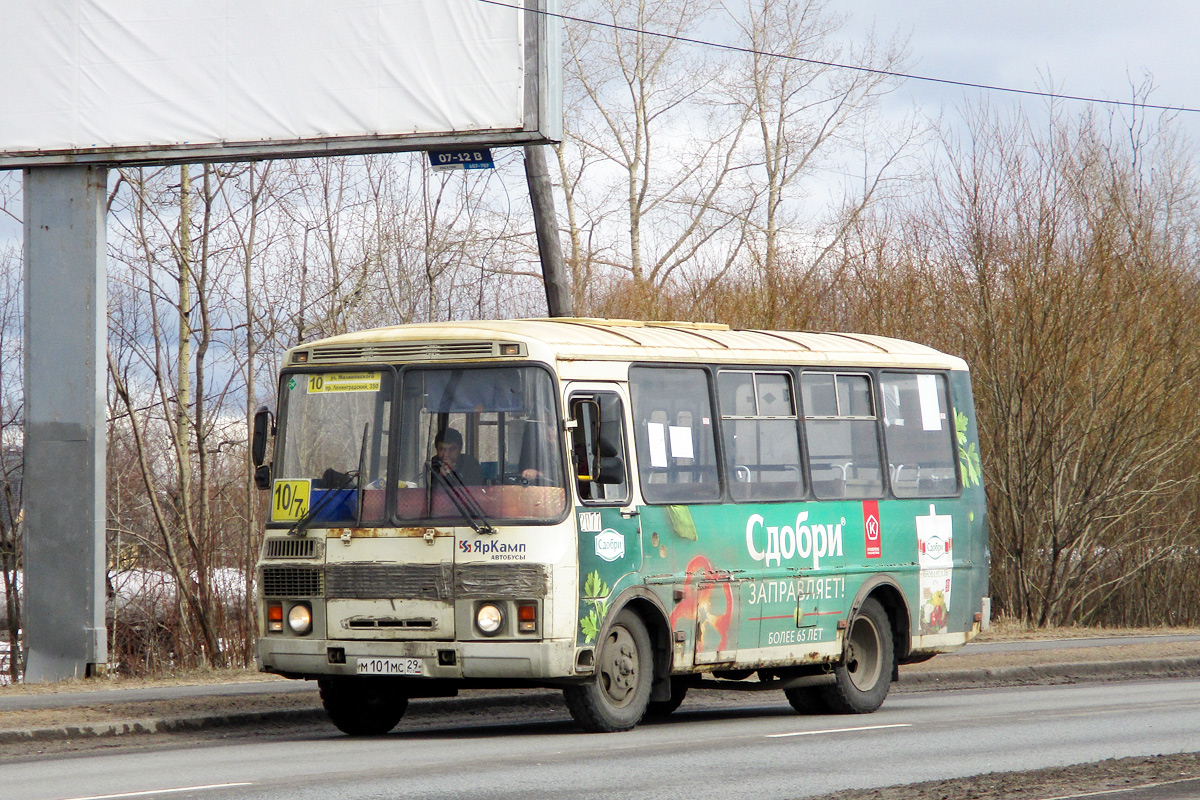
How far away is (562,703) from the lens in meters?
13.8

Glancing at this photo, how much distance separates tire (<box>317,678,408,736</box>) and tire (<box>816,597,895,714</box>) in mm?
3750

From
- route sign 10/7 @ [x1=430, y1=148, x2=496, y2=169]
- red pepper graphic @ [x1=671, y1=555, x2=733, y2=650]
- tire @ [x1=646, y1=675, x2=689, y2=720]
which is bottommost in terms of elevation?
tire @ [x1=646, y1=675, x2=689, y2=720]

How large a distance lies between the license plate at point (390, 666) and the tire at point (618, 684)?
1052 millimetres

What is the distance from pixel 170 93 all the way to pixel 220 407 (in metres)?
6.54

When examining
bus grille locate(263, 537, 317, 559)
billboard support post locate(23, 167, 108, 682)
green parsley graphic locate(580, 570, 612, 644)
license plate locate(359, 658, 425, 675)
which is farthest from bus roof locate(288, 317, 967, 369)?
billboard support post locate(23, 167, 108, 682)

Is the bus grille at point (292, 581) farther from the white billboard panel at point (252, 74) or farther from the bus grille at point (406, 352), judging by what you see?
the white billboard panel at point (252, 74)

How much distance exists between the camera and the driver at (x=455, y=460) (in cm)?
1072

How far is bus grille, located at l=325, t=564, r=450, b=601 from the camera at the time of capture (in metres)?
10.6

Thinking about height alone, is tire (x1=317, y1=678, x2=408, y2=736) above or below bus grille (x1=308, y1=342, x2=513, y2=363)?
below

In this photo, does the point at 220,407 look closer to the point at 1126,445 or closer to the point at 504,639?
the point at 504,639

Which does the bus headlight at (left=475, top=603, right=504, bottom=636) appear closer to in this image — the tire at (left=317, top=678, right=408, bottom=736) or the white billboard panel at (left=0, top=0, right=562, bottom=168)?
the tire at (left=317, top=678, right=408, bottom=736)

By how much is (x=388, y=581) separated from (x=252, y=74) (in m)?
7.64

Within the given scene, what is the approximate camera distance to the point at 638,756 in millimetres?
9688

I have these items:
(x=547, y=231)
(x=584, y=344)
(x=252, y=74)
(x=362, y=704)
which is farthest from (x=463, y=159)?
(x=362, y=704)
